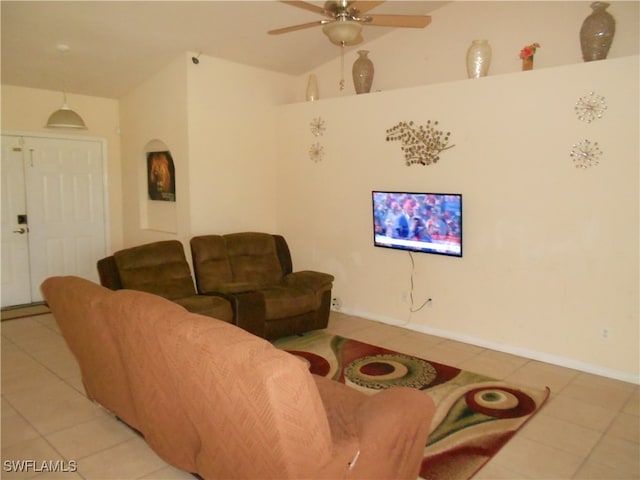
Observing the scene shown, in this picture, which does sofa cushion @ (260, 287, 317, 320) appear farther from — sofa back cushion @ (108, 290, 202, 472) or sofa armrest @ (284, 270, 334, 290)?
sofa back cushion @ (108, 290, 202, 472)

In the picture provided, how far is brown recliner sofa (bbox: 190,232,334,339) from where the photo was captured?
443cm

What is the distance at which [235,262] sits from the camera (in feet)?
16.6

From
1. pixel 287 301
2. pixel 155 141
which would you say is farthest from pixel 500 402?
pixel 155 141

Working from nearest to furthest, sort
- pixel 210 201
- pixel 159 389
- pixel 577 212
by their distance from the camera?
pixel 159 389 → pixel 577 212 → pixel 210 201

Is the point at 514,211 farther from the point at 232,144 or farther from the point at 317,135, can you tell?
the point at 232,144

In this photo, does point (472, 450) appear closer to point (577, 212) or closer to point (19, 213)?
point (577, 212)

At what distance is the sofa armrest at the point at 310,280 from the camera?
480cm

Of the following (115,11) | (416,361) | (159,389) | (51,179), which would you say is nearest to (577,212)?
(416,361)

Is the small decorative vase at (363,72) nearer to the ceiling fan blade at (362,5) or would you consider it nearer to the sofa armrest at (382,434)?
the ceiling fan blade at (362,5)

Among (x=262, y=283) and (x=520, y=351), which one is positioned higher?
(x=262, y=283)

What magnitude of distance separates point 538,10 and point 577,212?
1.92 metres

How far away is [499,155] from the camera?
4.25 m

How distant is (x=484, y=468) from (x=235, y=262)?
10.6ft

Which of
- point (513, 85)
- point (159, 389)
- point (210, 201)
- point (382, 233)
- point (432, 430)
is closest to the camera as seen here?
point (159, 389)
